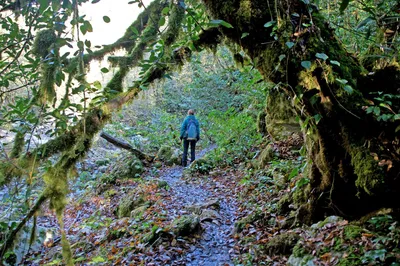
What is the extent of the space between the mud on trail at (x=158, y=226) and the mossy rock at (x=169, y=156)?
2.08m

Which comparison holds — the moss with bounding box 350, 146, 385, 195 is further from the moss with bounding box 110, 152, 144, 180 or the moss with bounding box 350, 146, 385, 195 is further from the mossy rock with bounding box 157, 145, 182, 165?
the mossy rock with bounding box 157, 145, 182, 165

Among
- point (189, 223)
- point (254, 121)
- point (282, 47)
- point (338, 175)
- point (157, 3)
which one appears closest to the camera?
point (282, 47)

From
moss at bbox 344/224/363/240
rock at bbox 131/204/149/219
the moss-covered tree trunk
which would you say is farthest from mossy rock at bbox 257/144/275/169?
moss at bbox 344/224/363/240

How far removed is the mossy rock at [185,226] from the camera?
17.2ft

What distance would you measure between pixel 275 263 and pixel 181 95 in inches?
695

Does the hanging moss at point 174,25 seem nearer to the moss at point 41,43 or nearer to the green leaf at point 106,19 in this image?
the moss at point 41,43

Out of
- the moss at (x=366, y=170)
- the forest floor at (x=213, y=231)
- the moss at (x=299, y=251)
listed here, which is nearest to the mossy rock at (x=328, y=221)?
the forest floor at (x=213, y=231)

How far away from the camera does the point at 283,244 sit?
13.7ft

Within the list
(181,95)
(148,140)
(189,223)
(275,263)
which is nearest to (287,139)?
→ (189,223)

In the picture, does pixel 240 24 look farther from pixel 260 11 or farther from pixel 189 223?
pixel 189 223

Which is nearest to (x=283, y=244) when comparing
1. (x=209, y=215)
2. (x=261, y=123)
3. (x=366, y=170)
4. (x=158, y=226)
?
(x=366, y=170)

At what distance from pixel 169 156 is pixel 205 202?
6.49 meters

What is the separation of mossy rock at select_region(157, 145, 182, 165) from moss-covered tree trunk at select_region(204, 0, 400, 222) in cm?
951

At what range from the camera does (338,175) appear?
393 cm
